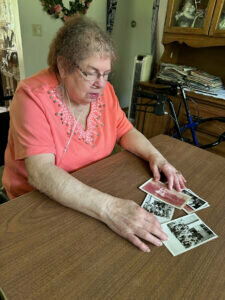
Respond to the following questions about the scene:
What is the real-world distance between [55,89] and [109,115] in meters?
0.31

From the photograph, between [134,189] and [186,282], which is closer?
[186,282]

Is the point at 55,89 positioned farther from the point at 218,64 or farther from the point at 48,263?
the point at 218,64

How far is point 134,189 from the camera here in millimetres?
809

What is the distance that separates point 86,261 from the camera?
53cm

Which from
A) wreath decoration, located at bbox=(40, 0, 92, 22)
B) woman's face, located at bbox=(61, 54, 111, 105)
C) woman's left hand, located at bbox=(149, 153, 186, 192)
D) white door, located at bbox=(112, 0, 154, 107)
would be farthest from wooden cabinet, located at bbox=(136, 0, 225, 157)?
woman's face, located at bbox=(61, 54, 111, 105)

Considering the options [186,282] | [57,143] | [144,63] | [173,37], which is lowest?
[186,282]

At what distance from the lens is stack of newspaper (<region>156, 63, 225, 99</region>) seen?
6.74 ft

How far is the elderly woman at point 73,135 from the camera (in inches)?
26.3

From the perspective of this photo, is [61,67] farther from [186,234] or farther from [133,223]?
[186,234]

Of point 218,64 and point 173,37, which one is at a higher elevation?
point 173,37

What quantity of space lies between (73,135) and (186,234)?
0.57 meters

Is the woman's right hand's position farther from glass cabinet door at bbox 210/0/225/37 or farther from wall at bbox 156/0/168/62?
wall at bbox 156/0/168/62

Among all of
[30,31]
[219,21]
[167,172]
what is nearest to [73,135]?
[167,172]

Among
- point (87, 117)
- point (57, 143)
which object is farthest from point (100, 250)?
point (87, 117)
